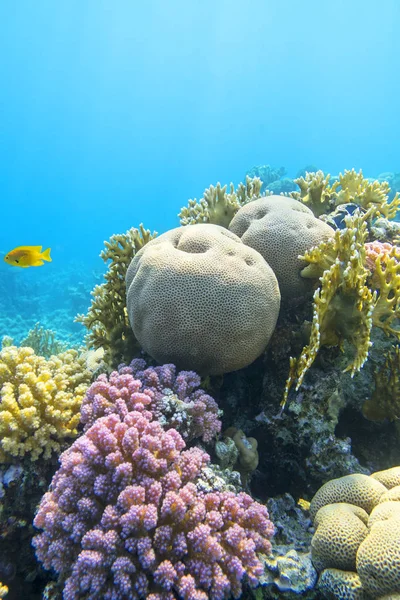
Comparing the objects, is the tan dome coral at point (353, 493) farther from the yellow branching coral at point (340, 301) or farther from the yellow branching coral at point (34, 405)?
the yellow branching coral at point (34, 405)

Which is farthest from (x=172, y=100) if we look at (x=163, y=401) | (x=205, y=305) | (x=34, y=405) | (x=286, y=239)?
(x=163, y=401)

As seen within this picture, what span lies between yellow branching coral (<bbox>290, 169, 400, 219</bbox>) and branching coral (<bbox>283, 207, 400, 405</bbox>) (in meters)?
1.64

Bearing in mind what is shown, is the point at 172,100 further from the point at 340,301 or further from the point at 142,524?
the point at 142,524

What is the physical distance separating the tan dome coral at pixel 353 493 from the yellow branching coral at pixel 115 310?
2343mm

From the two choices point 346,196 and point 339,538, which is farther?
point 346,196

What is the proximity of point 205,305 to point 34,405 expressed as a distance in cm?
183

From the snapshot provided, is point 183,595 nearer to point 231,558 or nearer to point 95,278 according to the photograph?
point 231,558

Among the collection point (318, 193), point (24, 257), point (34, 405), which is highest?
point (24, 257)

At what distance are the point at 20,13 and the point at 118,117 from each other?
201 feet

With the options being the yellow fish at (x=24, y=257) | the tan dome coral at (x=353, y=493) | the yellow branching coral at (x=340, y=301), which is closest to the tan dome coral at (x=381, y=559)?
the tan dome coral at (x=353, y=493)

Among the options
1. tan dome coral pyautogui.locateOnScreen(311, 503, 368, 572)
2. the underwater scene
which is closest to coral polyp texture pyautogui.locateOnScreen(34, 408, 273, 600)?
the underwater scene

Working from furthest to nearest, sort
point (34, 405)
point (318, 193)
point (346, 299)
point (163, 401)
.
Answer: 1. point (318, 193)
2. point (346, 299)
3. point (34, 405)
4. point (163, 401)

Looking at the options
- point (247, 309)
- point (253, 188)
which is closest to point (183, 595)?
point (247, 309)

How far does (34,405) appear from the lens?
9.67 ft
